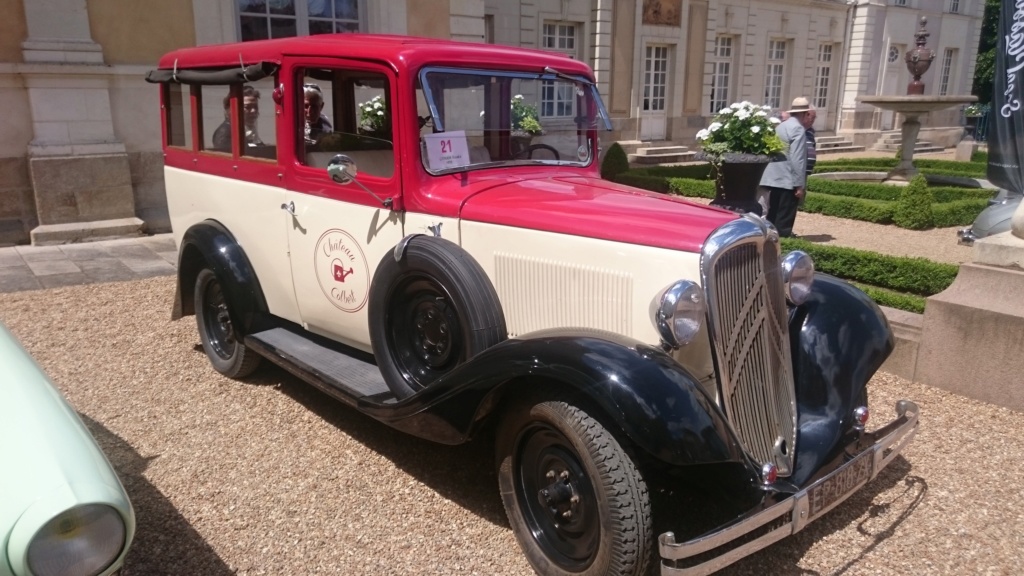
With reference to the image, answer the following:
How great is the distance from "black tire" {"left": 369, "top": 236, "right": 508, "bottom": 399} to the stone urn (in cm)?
545

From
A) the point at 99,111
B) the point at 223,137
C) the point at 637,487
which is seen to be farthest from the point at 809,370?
the point at 99,111

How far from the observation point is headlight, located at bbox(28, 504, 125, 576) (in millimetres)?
1827

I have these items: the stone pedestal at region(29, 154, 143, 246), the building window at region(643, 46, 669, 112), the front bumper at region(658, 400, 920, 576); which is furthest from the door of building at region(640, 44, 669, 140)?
the front bumper at region(658, 400, 920, 576)

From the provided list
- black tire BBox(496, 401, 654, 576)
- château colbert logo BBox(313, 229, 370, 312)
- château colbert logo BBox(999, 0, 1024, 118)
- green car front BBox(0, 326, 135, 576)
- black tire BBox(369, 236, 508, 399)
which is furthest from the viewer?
château colbert logo BBox(999, 0, 1024, 118)

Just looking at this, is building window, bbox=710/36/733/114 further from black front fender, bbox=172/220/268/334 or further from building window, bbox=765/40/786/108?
black front fender, bbox=172/220/268/334

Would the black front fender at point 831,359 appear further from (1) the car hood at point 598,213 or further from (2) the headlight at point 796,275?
(1) the car hood at point 598,213

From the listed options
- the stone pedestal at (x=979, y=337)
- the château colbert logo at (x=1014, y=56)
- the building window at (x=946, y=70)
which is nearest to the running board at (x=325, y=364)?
the stone pedestal at (x=979, y=337)

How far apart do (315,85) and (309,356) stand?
1.51 m

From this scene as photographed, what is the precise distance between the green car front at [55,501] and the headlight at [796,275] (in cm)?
275

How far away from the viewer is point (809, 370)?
11.1 feet

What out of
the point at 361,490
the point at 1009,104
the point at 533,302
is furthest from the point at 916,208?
the point at 361,490

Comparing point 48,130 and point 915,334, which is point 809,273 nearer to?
point 915,334

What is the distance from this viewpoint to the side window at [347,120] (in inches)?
148

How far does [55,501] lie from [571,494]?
1.69 metres
